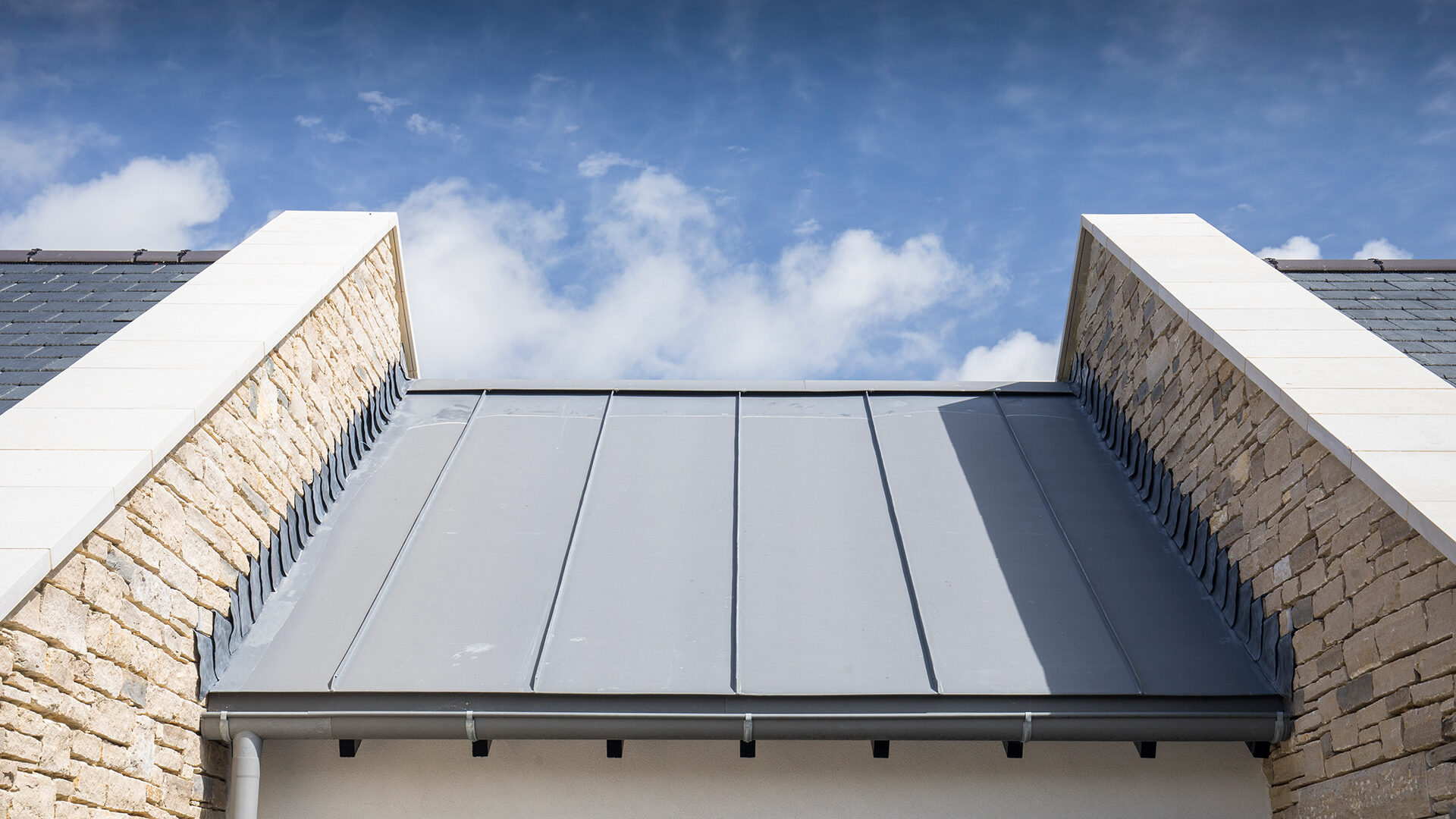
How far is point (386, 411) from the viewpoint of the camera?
6.77 meters

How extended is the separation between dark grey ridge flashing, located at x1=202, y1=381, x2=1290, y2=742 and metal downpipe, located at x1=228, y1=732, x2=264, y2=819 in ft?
0.19

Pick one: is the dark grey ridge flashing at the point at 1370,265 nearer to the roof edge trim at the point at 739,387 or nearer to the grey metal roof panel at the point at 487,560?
the roof edge trim at the point at 739,387

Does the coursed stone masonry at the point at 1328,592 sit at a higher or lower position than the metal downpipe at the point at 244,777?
higher

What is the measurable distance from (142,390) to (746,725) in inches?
124

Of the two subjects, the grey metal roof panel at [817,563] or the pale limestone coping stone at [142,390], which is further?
the grey metal roof panel at [817,563]

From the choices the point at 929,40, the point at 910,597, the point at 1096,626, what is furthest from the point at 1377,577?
the point at 929,40

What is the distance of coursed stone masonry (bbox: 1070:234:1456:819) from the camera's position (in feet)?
10.6

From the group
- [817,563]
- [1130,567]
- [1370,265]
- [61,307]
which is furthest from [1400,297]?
[61,307]

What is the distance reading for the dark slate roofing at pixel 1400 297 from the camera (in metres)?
5.14

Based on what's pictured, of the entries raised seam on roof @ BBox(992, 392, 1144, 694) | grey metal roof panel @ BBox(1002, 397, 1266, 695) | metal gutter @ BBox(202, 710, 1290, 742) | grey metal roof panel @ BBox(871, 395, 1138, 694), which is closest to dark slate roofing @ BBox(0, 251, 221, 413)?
metal gutter @ BBox(202, 710, 1290, 742)

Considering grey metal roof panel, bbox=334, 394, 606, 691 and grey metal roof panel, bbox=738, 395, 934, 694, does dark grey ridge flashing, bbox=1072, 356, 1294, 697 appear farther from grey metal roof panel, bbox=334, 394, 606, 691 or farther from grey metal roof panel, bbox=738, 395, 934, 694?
grey metal roof panel, bbox=334, 394, 606, 691

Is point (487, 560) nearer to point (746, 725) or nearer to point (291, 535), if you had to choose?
point (291, 535)

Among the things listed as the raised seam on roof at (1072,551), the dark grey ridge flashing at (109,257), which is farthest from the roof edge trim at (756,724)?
the dark grey ridge flashing at (109,257)

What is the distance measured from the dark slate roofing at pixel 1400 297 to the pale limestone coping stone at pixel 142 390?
617 centimetres
